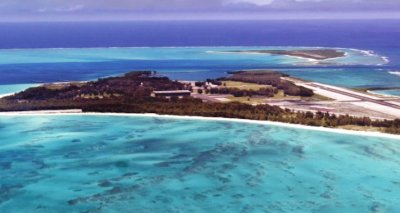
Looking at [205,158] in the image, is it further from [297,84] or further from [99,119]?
[297,84]

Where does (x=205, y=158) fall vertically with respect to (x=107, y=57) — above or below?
below

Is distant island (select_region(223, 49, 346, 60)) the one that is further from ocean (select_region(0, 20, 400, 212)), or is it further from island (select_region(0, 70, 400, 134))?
ocean (select_region(0, 20, 400, 212))

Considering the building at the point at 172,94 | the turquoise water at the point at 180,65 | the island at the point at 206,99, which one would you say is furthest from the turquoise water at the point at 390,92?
the building at the point at 172,94

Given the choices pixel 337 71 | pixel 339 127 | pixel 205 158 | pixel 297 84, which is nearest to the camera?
pixel 205 158

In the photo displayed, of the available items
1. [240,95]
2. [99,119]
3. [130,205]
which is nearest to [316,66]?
[240,95]

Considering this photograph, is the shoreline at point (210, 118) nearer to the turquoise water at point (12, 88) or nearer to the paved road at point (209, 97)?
the paved road at point (209, 97)

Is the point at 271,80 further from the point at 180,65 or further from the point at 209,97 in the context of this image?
the point at 180,65

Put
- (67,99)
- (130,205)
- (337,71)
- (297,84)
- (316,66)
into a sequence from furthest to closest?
1. (316,66)
2. (337,71)
3. (297,84)
4. (67,99)
5. (130,205)
